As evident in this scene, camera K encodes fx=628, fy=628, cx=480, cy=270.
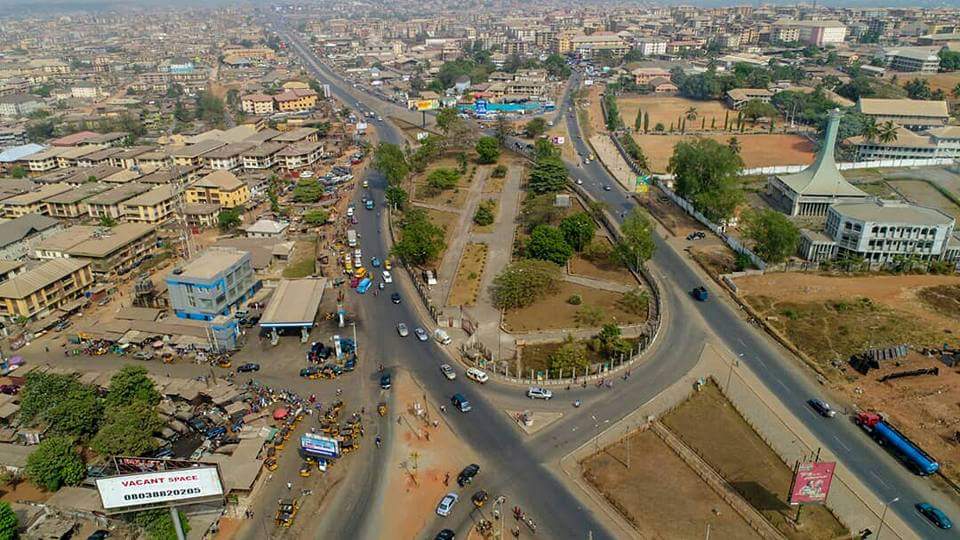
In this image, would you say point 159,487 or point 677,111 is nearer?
point 159,487

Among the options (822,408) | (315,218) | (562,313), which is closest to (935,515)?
(822,408)

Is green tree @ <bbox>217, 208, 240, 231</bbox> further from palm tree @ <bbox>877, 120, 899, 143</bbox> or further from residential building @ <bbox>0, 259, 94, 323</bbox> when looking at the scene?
palm tree @ <bbox>877, 120, 899, 143</bbox>

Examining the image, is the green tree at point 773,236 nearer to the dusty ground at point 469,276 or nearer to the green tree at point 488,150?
the dusty ground at point 469,276

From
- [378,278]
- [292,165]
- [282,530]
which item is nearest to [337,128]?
[292,165]

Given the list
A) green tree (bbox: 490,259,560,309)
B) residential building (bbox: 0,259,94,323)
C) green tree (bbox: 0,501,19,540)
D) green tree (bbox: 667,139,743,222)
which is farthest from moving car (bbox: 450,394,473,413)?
green tree (bbox: 667,139,743,222)

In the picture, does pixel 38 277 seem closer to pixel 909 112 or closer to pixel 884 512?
pixel 884 512

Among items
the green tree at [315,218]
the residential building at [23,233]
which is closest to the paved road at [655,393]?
the green tree at [315,218]

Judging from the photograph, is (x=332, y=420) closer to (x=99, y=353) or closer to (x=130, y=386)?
(x=130, y=386)
